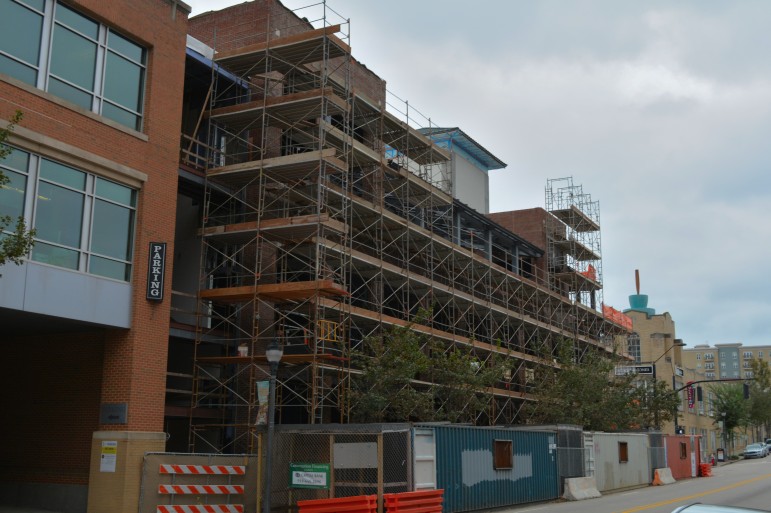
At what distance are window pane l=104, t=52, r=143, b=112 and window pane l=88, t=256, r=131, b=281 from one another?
172 inches

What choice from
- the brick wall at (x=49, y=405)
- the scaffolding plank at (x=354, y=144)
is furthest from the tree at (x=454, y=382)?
the brick wall at (x=49, y=405)

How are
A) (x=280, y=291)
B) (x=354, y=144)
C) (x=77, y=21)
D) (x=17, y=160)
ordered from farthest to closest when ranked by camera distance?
(x=354, y=144) → (x=280, y=291) → (x=77, y=21) → (x=17, y=160)

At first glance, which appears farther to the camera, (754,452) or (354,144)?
(754,452)

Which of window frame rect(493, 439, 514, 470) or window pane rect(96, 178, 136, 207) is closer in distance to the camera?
window pane rect(96, 178, 136, 207)

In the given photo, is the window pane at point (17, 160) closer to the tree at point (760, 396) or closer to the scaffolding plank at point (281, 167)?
the scaffolding plank at point (281, 167)

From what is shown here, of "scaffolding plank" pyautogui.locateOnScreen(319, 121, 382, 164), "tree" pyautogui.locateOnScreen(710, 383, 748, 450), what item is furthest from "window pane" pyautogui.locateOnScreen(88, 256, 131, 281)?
"tree" pyautogui.locateOnScreen(710, 383, 748, 450)

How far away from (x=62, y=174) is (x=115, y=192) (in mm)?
1691

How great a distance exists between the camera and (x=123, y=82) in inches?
877

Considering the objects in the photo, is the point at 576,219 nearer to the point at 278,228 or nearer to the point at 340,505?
the point at 278,228

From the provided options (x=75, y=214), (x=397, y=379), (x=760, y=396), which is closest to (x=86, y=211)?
(x=75, y=214)

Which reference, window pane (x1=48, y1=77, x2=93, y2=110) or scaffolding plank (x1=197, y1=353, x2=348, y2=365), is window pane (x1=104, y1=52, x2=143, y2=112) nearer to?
window pane (x1=48, y1=77, x2=93, y2=110)

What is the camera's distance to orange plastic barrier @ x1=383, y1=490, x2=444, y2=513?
18.4 m

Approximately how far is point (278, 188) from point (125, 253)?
8008 millimetres

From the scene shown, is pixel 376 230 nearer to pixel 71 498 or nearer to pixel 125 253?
pixel 125 253
